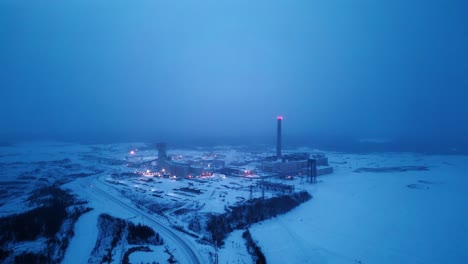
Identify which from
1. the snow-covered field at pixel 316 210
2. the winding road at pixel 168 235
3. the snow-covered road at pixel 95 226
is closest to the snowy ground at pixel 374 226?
the snow-covered field at pixel 316 210

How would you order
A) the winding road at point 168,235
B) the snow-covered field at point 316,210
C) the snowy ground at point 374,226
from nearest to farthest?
the winding road at point 168,235 → the snowy ground at point 374,226 → the snow-covered field at point 316,210

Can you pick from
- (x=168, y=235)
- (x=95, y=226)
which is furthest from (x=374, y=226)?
(x=95, y=226)

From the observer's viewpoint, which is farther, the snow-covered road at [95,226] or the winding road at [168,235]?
the snow-covered road at [95,226]

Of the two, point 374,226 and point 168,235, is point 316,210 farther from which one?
point 168,235

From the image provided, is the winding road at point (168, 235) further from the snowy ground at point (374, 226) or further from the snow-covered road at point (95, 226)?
the snowy ground at point (374, 226)

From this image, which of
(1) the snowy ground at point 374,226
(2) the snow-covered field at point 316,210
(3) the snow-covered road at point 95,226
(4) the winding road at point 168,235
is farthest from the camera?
(2) the snow-covered field at point 316,210

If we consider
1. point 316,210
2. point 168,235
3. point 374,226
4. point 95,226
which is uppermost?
point 316,210

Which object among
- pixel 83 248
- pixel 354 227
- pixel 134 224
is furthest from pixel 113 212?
pixel 354 227

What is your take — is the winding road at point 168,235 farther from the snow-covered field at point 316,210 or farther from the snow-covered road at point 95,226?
the snow-covered field at point 316,210

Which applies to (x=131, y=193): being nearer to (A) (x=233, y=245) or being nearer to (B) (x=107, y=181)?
(B) (x=107, y=181)
